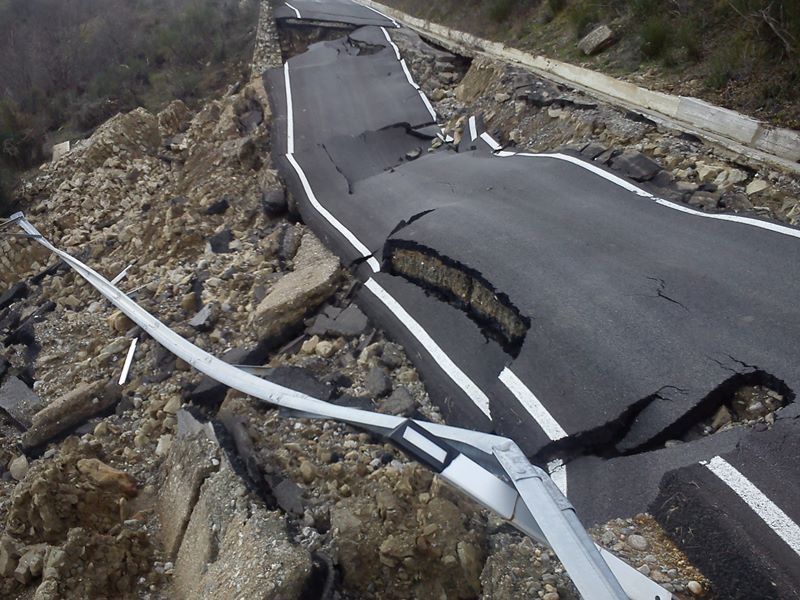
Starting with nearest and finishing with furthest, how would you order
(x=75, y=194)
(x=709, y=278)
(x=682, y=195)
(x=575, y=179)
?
(x=709, y=278), (x=682, y=195), (x=575, y=179), (x=75, y=194)

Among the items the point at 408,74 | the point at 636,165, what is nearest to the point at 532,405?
the point at 636,165

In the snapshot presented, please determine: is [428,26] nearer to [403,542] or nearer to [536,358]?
[536,358]

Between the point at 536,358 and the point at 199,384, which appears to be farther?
the point at 199,384

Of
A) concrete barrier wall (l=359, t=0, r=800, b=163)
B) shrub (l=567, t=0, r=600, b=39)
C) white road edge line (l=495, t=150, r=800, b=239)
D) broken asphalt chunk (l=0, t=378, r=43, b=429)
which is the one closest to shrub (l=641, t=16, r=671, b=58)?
concrete barrier wall (l=359, t=0, r=800, b=163)

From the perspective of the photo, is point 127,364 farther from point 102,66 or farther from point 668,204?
point 102,66

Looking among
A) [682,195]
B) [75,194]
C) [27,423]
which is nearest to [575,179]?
[682,195]

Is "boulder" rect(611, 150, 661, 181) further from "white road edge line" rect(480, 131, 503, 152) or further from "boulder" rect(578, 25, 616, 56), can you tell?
"boulder" rect(578, 25, 616, 56)
